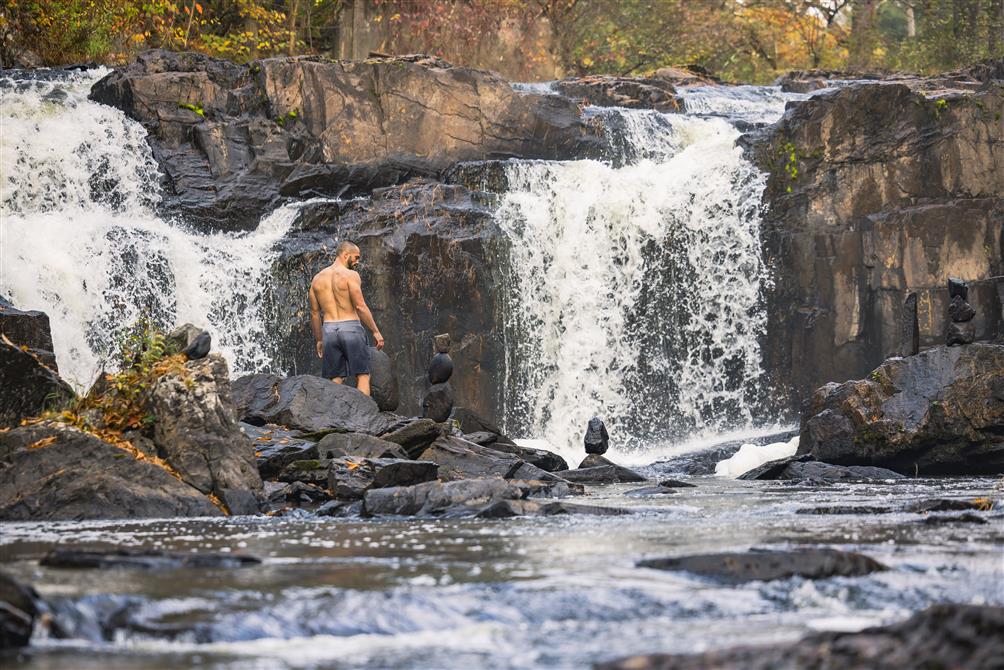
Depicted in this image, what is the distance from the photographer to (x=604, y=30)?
133 feet

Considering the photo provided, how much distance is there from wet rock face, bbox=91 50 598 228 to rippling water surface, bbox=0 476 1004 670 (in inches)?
594

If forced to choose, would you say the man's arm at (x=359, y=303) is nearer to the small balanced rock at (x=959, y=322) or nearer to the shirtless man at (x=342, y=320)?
the shirtless man at (x=342, y=320)

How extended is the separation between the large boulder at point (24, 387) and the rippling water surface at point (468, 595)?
11.3 ft

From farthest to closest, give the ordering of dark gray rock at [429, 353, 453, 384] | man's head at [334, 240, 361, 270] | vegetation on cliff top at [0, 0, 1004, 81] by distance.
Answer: vegetation on cliff top at [0, 0, 1004, 81], man's head at [334, 240, 361, 270], dark gray rock at [429, 353, 453, 384]

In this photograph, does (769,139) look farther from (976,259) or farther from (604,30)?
(604,30)

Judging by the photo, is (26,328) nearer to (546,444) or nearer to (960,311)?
(546,444)

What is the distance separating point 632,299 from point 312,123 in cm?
670

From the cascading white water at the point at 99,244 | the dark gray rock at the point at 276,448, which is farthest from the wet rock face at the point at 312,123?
the dark gray rock at the point at 276,448

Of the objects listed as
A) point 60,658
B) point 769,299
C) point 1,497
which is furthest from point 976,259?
point 60,658

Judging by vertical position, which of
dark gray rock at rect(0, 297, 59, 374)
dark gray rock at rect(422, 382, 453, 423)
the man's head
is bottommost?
dark gray rock at rect(422, 382, 453, 423)

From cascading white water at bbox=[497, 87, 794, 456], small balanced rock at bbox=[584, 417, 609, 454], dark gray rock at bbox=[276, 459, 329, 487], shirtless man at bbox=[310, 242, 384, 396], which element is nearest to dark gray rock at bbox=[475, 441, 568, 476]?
small balanced rock at bbox=[584, 417, 609, 454]

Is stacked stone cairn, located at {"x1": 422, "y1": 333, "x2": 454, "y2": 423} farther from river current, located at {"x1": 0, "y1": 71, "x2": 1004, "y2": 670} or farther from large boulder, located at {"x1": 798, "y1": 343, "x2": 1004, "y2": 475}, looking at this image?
large boulder, located at {"x1": 798, "y1": 343, "x2": 1004, "y2": 475}

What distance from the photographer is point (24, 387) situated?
1187 centimetres

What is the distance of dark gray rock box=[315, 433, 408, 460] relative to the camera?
12.6 m
